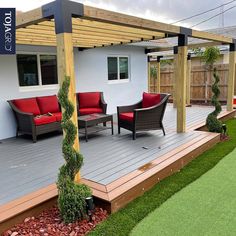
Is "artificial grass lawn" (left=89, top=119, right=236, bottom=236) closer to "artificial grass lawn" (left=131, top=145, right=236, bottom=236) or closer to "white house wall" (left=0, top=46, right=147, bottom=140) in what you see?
"artificial grass lawn" (left=131, top=145, right=236, bottom=236)

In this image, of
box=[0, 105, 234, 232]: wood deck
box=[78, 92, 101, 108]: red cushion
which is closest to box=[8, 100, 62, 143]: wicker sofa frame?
box=[0, 105, 234, 232]: wood deck

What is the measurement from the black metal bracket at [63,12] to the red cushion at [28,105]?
3467mm

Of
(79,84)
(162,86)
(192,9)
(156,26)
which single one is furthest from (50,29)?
(192,9)

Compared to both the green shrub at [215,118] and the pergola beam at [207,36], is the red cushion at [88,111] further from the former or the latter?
the pergola beam at [207,36]

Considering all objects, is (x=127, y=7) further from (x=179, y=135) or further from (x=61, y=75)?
(x=61, y=75)

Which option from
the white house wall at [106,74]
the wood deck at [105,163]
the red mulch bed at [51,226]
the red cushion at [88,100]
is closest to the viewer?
the red mulch bed at [51,226]

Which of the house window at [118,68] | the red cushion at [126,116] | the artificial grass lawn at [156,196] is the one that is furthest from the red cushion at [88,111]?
the artificial grass lawn at [156,196]

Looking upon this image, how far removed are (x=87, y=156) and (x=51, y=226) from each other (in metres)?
1.92

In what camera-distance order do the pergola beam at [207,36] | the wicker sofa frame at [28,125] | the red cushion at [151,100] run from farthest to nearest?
1. the red cushion at [151,100]
2. the pergola beam at [207,36]
3. the wicker sofa frame at [28,125]

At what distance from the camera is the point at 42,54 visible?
23.5ft

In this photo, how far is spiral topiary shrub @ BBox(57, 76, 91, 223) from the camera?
2795 mm

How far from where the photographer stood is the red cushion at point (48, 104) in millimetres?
6727

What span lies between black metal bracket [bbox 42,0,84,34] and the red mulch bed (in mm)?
2300

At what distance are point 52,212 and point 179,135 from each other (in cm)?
377
